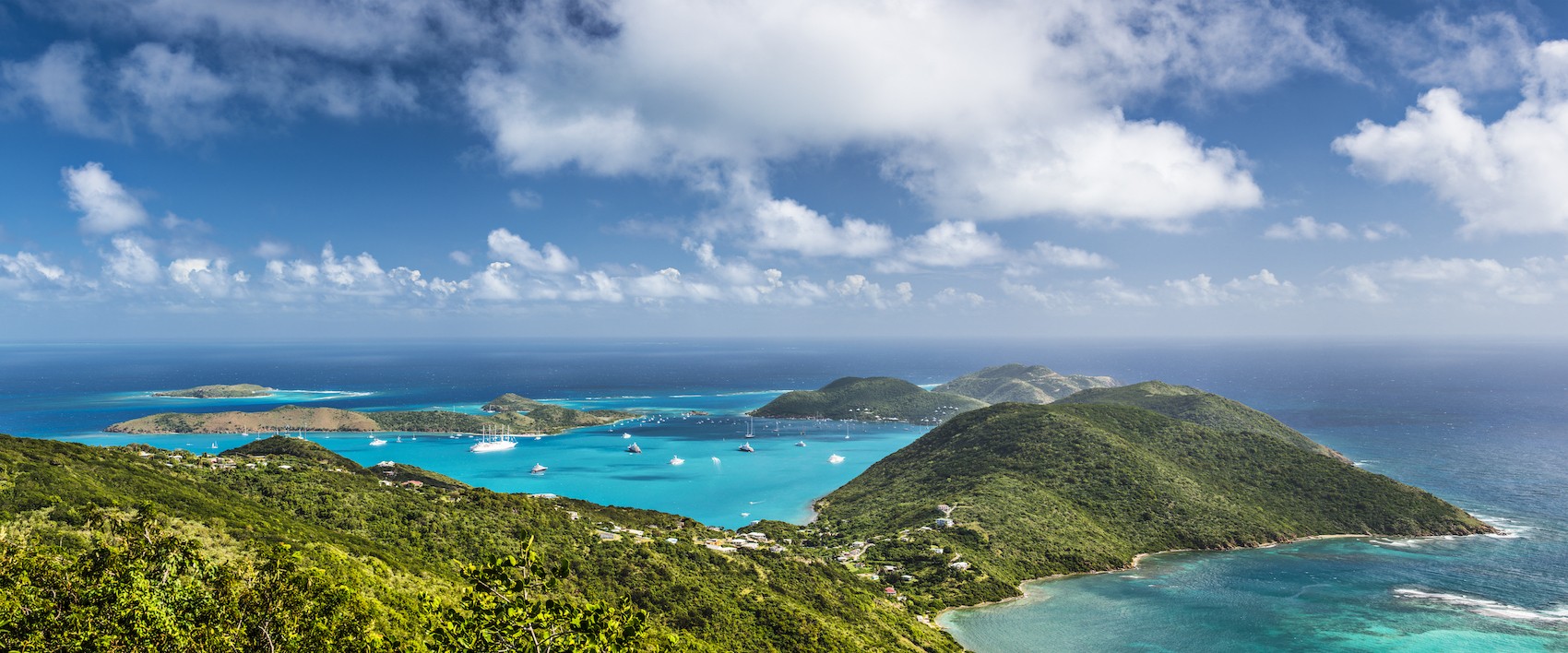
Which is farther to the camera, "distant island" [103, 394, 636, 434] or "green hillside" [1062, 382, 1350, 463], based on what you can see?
"distant island" [103, 394, 636, 434]

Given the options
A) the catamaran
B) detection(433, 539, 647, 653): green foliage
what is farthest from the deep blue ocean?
detection(433, 539, 647, 653): green foliage

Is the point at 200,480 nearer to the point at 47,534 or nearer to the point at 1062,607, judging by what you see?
the point at 47,534

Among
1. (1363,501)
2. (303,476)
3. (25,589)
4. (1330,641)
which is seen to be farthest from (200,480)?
(1363,501)

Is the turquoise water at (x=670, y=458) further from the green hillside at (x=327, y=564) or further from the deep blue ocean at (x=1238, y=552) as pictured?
the green hillside at (x=327, y=564)

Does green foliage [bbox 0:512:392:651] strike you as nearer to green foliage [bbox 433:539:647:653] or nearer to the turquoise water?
green foliage [bbox 433:539:647:653]

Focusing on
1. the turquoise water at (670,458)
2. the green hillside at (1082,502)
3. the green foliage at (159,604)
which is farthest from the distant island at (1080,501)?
the green foliage at (159,604)

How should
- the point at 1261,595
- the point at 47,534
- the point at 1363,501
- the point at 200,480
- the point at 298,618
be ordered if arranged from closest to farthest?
the point at 298,618, the point at 47,534, the point at 200,480, the point at 1261,595, the point at 1363,501
